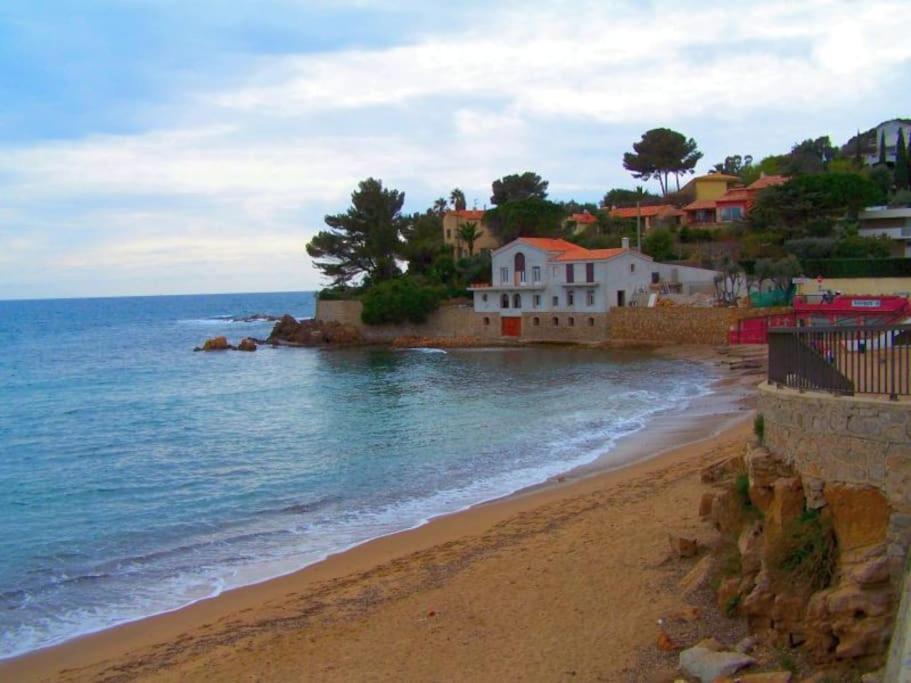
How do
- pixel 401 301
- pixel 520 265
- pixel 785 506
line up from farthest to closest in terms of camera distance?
pixel 401 301 → pixel 520 265 → pixel 785 506

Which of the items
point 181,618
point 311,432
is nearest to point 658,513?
point 181,618

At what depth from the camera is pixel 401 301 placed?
2761 inches

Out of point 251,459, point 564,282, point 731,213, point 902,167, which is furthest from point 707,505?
point 902,167

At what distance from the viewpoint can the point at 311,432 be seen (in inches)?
1217

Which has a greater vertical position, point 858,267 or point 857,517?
point 858,267

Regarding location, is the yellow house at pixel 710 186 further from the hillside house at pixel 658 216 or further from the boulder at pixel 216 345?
the boulder at pixel 216 345

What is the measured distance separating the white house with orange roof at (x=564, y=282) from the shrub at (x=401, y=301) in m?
3.99

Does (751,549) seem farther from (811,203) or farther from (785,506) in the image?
(811,203)

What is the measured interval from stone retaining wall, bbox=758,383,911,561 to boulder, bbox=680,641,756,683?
1845 mm

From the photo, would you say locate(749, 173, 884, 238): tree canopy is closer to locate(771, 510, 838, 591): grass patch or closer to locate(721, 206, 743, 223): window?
locate(721, 206, 743, 223): window

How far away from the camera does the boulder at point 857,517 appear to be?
335 inches

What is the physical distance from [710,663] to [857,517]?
2141 mm

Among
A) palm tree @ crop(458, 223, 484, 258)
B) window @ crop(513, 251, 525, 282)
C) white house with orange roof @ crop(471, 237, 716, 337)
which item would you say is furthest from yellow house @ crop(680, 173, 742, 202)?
window @ crop(513, 251, 525, 282)

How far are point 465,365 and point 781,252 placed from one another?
26.3 m
